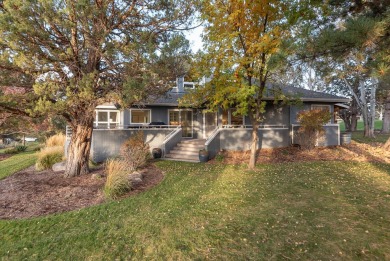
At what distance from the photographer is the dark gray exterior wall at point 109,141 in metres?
12.1

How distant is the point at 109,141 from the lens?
40.7 feet

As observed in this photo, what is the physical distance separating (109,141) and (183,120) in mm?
5165

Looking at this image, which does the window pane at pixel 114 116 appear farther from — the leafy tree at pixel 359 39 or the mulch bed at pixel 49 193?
the leafy tree at pixel 359 39

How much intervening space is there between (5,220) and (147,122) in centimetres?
Result: 1081

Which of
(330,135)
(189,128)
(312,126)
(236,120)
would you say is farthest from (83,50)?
(330,135)

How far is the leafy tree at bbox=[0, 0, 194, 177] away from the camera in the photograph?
18.0 ft

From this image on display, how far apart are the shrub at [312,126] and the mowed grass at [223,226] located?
5438 mm

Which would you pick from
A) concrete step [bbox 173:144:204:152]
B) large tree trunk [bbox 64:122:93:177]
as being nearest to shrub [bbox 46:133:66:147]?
large tree trunk [bbox 64:122:93:177]

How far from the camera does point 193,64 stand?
27.4ft

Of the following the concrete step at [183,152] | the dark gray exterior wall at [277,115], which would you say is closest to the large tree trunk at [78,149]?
the concrete step at [183,152]

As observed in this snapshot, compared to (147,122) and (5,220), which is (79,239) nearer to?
(5,220)

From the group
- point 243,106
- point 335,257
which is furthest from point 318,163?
point 335,257

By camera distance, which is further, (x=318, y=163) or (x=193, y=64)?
(x=318, y=163)

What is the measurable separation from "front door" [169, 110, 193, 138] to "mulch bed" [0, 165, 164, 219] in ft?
23.3
